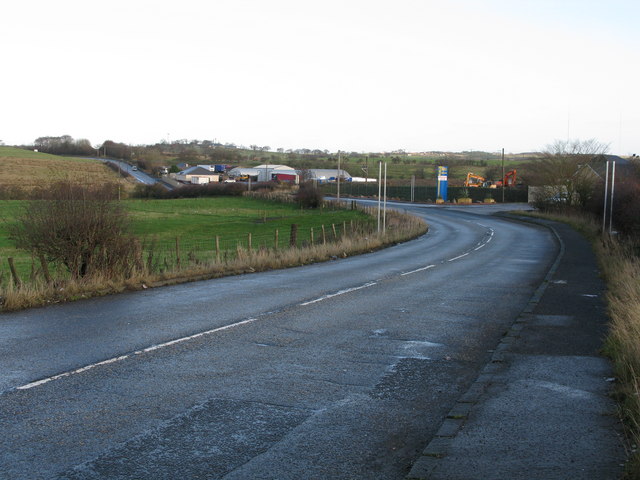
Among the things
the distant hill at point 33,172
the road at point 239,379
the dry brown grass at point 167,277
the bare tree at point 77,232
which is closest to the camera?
the road at point 239,379

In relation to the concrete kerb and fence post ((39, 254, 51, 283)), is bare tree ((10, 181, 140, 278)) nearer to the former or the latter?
fence post ((39, 254, 51, 283))

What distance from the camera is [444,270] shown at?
71.5ft

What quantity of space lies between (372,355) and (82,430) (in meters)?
4.20

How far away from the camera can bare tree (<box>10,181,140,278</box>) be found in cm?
1627

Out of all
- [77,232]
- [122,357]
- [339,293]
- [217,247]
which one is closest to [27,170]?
[217,247]

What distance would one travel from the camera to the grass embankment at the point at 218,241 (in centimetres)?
1477

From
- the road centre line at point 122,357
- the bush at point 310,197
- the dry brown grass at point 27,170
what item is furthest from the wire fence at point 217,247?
the bush at point 310,197

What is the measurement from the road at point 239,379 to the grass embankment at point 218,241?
101cm

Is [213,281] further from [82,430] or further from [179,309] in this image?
[82,430]

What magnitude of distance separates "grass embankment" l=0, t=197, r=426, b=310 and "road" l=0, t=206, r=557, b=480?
39.8 inches

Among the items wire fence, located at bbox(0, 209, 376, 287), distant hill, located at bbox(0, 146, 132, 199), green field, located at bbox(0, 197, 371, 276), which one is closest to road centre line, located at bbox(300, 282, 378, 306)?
wire fence, located at bbox(0, 209, 376, 287)

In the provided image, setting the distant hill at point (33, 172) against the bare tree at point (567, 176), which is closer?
the distant hill at point (33, 172)

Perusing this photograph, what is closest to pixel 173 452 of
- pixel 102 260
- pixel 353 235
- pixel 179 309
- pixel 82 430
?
pixel 82 430

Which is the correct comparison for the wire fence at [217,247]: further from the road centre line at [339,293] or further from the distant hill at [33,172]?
the road centre line at [339,293]
